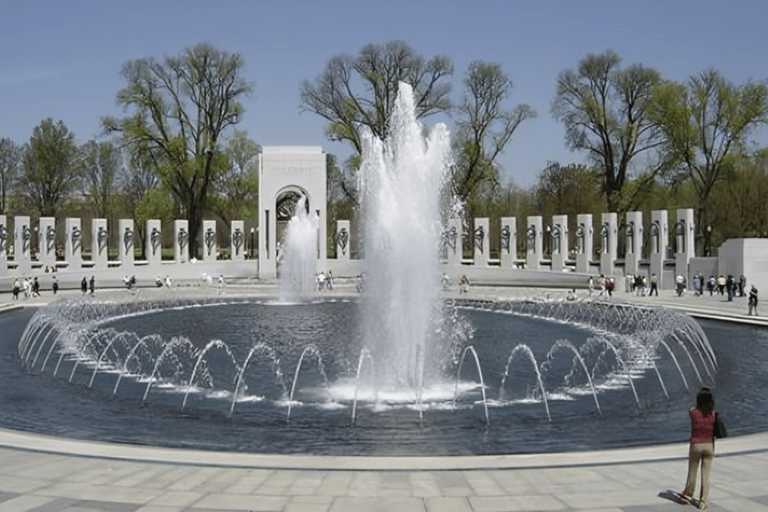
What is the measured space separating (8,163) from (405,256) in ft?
189

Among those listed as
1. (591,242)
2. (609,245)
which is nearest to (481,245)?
(591,242)

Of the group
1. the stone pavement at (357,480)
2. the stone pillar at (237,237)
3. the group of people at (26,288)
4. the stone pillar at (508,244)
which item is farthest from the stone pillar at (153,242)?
the stone pavement at (357,480)

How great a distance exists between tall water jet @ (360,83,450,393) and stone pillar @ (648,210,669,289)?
1013 inches

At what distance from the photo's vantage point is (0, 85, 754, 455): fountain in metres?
10.5

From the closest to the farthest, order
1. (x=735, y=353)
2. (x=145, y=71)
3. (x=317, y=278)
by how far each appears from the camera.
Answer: (x=735, y=353) < (x=317, y=278) < (x=145, y=71)

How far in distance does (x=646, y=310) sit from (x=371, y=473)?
20.3 meters

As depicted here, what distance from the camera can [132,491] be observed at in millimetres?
7301

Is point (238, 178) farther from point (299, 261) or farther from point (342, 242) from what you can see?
point (299, 261)

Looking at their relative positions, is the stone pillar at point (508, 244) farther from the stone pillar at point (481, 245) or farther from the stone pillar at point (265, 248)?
the stone pillar at point (265, 248)

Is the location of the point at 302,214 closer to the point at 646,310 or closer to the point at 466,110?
the point at 466,110

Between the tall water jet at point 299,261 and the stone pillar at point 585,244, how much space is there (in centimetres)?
1436

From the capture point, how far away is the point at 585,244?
42.0 metres

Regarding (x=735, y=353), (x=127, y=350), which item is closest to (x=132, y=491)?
(x=127, y=350)

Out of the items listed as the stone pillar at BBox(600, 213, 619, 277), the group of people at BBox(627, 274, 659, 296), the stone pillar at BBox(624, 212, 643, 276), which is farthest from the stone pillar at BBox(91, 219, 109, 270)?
the stone pillar at BBox(624, 212, 643, 276)
